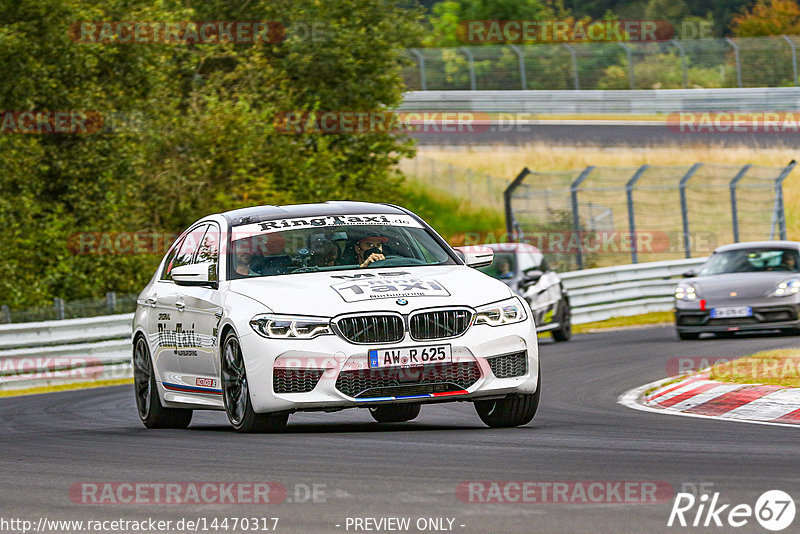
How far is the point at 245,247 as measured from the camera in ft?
34.9

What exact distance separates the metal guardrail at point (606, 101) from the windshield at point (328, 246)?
1473 inches

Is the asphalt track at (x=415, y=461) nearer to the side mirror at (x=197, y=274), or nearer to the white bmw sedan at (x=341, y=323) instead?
the white bmw sedan at (x=341, y=323)

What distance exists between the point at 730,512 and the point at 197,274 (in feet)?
17.3

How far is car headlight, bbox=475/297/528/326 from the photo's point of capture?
31.6 feet

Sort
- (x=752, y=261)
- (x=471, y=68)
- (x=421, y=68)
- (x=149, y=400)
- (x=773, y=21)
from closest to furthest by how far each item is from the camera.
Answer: (x=149, y=400)
(x=752, y=261)
(x=421, y=68)
(x=471, y=68)
(x=773, y=21)

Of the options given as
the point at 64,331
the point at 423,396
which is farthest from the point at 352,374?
the point at 64,331

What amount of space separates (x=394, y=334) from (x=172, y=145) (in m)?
24.0

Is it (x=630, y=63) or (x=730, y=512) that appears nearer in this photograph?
(x=730, y=512)

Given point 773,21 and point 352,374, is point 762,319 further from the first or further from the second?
point 773,21

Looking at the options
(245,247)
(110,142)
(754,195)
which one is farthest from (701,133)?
(245,247)

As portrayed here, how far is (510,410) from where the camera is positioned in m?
10.1

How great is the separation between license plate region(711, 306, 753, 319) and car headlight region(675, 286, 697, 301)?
383 mm

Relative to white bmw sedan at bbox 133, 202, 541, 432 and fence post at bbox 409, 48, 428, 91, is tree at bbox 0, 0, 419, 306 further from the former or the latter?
white bmw sedan at bbox 133, 202, 541, 432

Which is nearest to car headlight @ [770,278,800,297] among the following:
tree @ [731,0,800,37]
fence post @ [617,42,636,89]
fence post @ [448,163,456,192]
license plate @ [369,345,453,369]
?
license plate @ [369,345,453,369]
